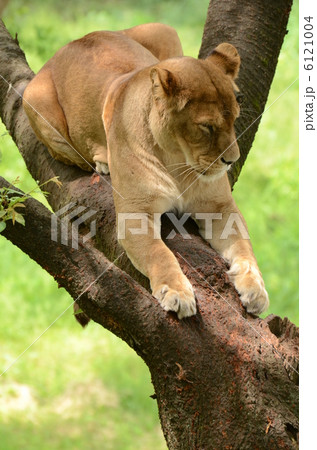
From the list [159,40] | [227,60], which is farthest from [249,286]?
[159,40]

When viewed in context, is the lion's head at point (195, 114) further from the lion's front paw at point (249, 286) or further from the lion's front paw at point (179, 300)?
the lion's front paw at point (179, 300)

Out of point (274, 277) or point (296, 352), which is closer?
point (296, 352)

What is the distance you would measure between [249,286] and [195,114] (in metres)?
0.60

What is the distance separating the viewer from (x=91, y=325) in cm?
595

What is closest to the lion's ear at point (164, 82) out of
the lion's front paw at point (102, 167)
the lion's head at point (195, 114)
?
the lion's head at point (195, 114)

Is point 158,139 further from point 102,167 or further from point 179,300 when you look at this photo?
point 179,300

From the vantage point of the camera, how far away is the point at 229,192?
→ 270 cm

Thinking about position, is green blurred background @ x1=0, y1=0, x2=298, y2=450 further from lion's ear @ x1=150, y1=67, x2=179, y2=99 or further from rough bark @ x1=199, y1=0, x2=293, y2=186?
lion's ear @ x1=150, y1=67, x2=179, y2=99

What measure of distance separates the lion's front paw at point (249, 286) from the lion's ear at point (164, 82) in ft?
2.09

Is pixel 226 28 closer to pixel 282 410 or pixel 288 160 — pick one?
pixel 282 410

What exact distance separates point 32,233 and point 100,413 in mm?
3733

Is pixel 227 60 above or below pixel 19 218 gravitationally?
above

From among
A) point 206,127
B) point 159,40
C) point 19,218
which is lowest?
point 19,218
